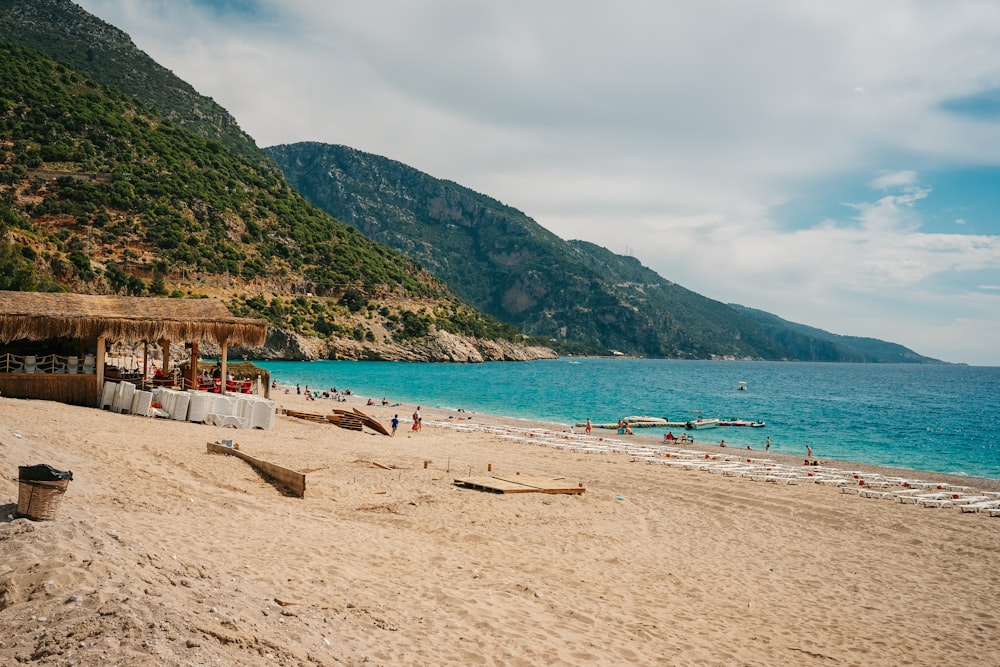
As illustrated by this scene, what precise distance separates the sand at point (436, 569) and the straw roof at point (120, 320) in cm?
238

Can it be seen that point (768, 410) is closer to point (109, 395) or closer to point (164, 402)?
point (164, 402)

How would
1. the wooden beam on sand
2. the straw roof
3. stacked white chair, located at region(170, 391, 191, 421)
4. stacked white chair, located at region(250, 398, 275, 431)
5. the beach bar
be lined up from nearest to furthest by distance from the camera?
the wooden beam on sand, the straw roof, the beach bar, stacked white chair, located at region(170, 391, 191, 421), stacked white chair, located at region(250, 398, 275, 431)

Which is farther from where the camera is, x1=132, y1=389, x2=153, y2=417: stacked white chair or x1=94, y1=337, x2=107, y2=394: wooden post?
x1=94, y1=337, x2=107, y2=394: wooden post

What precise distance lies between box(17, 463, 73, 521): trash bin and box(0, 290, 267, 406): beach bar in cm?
1359

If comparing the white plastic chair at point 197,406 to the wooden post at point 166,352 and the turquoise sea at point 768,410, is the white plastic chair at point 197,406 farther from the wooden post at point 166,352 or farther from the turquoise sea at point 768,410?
the turquoise sea at point 768,410

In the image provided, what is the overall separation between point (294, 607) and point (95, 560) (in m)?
1.59

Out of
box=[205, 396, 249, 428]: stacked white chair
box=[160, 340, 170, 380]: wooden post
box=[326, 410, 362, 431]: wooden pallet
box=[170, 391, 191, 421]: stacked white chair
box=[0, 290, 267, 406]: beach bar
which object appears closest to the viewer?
box=[0, 290, 267, 406]: beach bar

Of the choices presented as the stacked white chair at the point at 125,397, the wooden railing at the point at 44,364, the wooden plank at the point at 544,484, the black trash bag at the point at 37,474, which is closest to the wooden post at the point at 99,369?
the wooden railing at the point at 44,364

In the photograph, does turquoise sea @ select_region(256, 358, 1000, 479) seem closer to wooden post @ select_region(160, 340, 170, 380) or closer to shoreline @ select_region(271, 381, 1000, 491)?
shoreline @ select_region(271, 381, 1000, 491)

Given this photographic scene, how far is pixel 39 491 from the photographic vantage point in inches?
222

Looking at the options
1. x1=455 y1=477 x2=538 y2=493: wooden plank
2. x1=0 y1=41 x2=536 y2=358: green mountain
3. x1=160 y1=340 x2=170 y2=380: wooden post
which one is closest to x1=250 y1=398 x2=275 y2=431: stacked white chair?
x1=160 y1=340 x2=170 y2=380: wooden post

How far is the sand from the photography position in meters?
4.49

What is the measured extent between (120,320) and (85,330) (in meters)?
0.87

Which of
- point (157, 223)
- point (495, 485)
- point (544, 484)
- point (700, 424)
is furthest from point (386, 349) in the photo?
point (495, 485)
